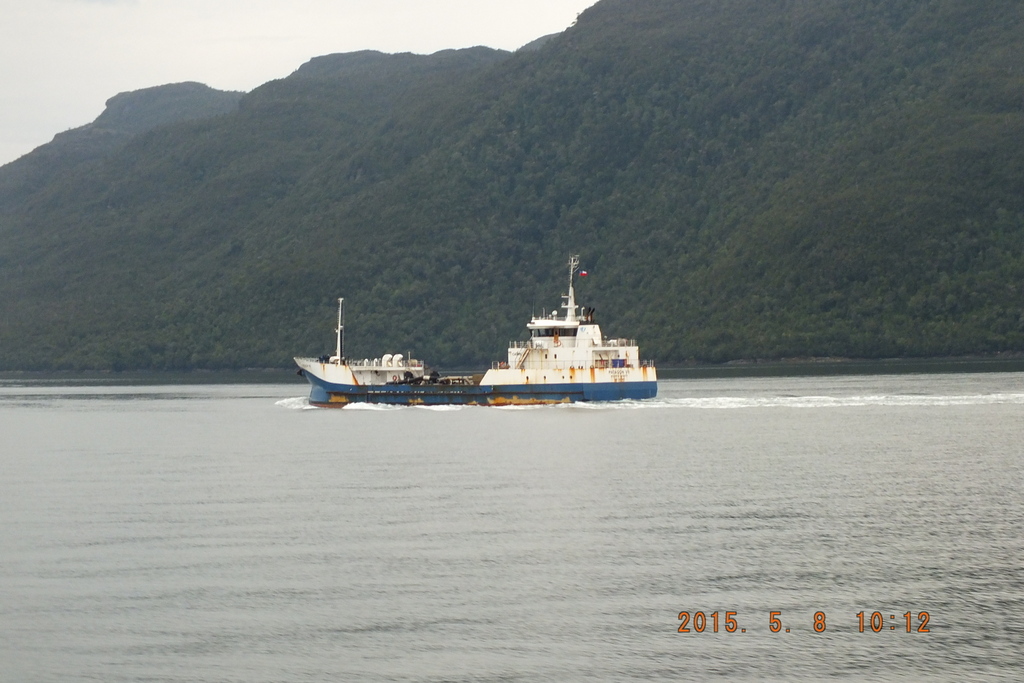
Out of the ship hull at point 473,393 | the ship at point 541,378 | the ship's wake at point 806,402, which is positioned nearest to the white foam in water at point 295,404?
the ship hull at point 473,393

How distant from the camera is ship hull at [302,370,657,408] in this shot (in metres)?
85.1

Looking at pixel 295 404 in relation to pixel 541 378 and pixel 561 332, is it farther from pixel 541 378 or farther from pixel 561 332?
pixel 561 332

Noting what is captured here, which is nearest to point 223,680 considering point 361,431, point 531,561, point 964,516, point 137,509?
point 531,561

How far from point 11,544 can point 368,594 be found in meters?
12.8

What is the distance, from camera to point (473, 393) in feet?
285

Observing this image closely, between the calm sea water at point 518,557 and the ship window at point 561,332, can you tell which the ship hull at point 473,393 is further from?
the calm sea water at point 518,557

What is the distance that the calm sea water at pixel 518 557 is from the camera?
83.5 feet

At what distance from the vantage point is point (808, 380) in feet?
407

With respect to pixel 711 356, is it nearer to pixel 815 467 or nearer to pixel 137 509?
pixel 815 467

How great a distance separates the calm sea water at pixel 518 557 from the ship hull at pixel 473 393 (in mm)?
18269
